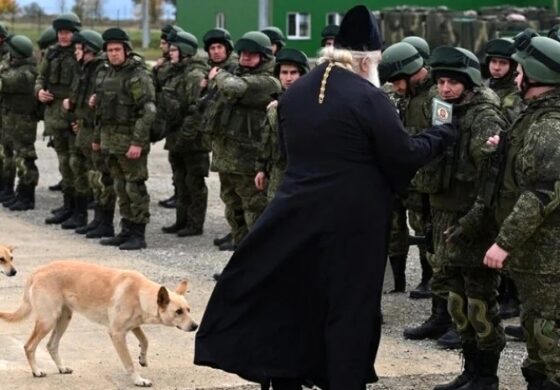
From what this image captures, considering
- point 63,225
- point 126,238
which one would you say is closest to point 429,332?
point 126,238

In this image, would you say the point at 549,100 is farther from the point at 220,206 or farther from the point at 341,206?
the point at 220,206

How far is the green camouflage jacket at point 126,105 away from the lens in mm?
11875

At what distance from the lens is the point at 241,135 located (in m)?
11.1

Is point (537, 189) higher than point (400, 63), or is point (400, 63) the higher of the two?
point (400, 63)

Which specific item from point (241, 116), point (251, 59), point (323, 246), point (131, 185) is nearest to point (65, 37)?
point (131, 185)

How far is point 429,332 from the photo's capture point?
8664mm

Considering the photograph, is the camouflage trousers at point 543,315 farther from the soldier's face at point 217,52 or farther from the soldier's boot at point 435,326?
the soldier's face at point 217,52

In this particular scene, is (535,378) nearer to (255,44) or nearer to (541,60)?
(541,60)

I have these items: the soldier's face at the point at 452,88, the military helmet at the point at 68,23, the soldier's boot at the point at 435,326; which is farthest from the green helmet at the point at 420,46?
the military helmet at the point at 68,23

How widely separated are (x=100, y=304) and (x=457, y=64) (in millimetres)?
Result: 2437

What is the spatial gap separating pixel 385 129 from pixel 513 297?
4.10 m

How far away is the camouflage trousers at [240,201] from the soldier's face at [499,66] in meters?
2.34

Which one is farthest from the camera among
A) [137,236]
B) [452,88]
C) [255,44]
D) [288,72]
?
[137,236]

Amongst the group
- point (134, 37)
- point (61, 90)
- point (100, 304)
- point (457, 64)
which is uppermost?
point (457, 64)
